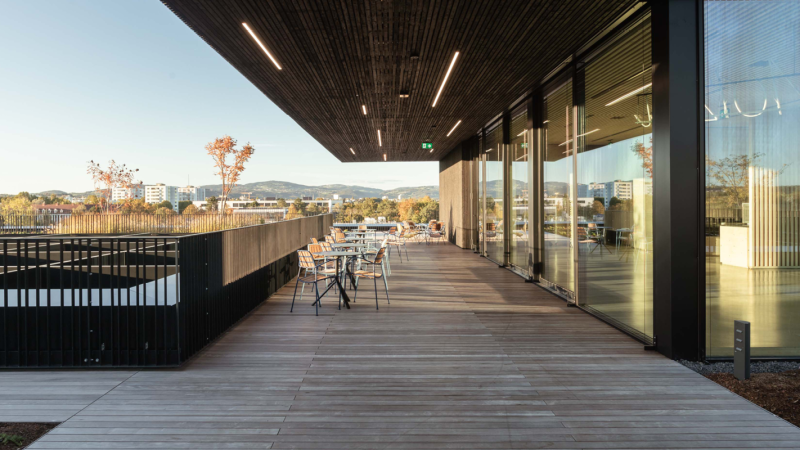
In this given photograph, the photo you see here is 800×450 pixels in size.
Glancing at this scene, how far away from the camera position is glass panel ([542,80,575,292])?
616 centimetres

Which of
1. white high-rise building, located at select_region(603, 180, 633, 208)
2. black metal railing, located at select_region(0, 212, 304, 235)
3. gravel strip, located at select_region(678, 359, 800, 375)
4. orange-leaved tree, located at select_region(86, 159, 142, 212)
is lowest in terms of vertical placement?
gravel strip, located at select_region(678, 359, 800, 375)

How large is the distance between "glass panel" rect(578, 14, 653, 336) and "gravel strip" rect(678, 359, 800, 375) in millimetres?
602

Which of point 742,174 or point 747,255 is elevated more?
point 742,174

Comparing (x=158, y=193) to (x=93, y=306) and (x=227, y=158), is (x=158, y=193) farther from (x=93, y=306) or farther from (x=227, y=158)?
(x=93, y=306)

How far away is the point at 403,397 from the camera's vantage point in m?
3.04

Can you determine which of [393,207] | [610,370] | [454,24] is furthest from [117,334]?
[393,207]

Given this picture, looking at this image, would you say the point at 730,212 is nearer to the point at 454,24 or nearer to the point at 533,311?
the point at 533,311

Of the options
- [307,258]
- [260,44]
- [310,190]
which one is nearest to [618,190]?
[307,258]

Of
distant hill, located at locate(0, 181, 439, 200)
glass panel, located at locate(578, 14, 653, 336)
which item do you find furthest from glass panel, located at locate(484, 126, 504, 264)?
distant hill, located at locate(0, 181, 439, 200)

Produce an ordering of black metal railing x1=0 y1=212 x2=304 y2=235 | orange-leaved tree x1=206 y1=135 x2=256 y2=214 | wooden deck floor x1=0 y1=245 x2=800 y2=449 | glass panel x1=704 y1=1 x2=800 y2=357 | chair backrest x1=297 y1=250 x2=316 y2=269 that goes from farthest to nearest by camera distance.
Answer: orange-leaved tree x1=206 y1=135 x2=256 y2=214
black metal railing x1=0 y1=212 x2=304 y2=235
chair backrest x1=297 y1=250 x2=316 y2=269
glass panel x1=704 y1=1 x2=800 y2=357
wooden deck floor x1=0 y1=245 x2=800 y2=449

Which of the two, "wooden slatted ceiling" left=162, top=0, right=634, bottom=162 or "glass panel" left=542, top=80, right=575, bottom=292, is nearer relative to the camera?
"wooden slatted ceiling" left=162, top=0, right=634, bottom=162

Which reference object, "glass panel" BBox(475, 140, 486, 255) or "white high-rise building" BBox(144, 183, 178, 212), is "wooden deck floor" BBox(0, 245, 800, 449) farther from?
"white high-rise building" BBox(144, 183, 178, 212)

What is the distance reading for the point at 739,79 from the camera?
363 centimetres

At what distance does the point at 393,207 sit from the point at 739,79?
69.9ft
